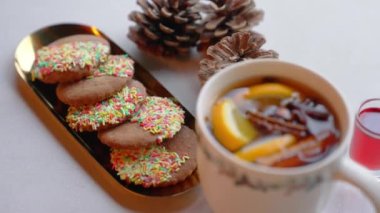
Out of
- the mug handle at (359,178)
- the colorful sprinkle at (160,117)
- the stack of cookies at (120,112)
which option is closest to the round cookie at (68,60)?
the stack of cookies at (120,112)

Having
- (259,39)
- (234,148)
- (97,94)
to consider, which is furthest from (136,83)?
(234,148)

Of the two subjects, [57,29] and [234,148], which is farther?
[57,29]

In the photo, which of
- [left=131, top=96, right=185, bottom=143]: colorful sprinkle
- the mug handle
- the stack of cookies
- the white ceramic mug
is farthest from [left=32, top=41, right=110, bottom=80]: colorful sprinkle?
the mug handle

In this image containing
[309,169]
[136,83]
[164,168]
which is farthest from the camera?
[136,83]

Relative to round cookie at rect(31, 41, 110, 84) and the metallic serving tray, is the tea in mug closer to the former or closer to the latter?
the metallic serving tray

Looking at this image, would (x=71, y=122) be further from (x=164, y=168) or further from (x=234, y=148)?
(x=234, y=148)

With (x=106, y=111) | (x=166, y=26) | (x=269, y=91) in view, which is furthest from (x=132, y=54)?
(x=269, y=91)
